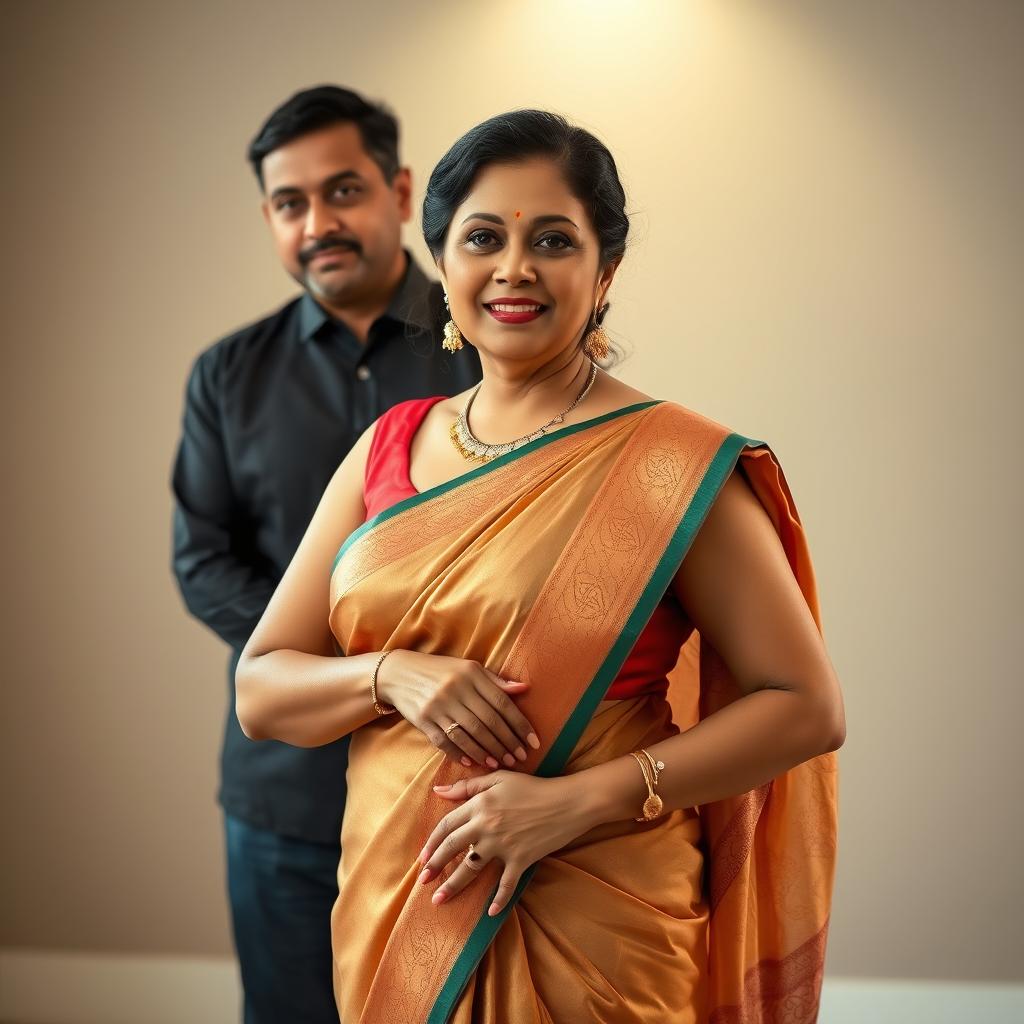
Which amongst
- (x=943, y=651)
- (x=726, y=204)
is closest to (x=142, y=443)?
(x=726, y=204)

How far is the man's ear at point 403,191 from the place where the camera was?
2.34 metres

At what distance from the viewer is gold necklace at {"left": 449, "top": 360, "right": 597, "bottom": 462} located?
1536 millimetres

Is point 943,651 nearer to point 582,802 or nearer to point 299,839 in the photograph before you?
point 299,839

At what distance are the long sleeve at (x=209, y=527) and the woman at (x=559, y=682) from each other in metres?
0.66

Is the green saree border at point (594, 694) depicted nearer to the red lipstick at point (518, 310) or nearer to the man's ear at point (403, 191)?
the red lipstick at point (518, 310)

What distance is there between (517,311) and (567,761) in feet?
1.74

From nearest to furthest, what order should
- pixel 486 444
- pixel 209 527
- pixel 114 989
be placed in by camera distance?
pixel 486 444 < pixel 209 527 < pixel 114 989

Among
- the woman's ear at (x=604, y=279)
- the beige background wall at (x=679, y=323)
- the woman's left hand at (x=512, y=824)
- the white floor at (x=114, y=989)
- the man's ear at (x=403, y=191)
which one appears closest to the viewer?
the woman's left hand at (x=512, y=824)

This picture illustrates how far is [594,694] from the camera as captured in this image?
1.39m

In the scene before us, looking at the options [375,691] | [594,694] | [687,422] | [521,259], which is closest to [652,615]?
[594,694]

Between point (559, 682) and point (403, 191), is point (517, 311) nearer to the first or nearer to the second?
point (559, 682)

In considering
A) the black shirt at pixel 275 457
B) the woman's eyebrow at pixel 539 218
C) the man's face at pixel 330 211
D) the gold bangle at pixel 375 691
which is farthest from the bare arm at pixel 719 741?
the man's face at pixel 330 211

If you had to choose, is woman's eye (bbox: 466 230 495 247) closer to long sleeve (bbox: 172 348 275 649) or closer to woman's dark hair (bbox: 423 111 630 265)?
woman's dark hair (bbox: 423 111 630 265)

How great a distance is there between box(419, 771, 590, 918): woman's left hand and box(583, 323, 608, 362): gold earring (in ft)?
1.78
